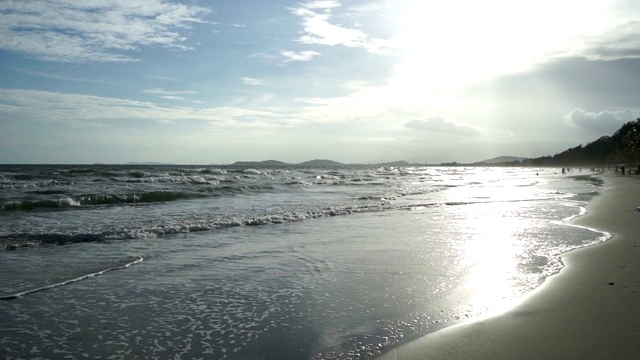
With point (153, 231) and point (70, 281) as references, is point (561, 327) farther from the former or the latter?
point (153, 231)

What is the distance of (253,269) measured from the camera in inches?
304

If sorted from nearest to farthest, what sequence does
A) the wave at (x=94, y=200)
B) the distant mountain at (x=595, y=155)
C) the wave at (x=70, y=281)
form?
the wave at (x=70, y=281)
the wave at (x=94, y=200)
the distant mountain at (x=595, y=155)

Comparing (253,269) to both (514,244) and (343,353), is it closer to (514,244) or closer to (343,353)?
(343,353)

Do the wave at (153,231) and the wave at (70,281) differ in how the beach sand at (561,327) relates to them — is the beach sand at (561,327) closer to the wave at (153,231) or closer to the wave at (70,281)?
the wave at (70,281)

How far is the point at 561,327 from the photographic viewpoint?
4.73m

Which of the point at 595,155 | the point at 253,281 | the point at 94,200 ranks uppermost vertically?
the point at 595,155

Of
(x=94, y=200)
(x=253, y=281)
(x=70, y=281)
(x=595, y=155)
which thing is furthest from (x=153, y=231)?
(x=595, y=155)

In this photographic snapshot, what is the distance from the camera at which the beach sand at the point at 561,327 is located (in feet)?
13.4

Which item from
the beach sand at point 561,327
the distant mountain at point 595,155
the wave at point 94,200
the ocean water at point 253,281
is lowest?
the ocean water at point 253,281

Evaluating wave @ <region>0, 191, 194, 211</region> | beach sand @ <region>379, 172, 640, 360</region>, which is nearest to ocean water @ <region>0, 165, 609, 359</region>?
beach sand @ <region>379, 172, 640, 360</region>

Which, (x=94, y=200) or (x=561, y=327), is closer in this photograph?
(x=561, y=327)

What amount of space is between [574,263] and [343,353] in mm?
5701

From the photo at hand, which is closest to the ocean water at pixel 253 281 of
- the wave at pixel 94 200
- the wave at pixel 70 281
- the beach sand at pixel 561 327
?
the wave at pixel 70 281

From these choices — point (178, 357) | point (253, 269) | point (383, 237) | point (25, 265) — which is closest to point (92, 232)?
point (25, 265)
